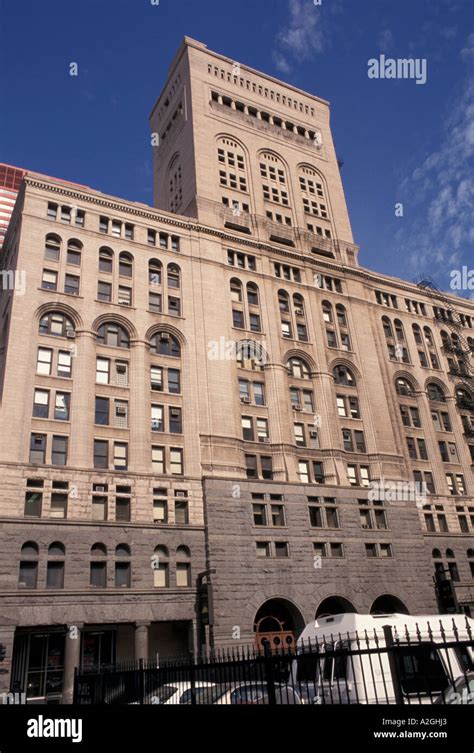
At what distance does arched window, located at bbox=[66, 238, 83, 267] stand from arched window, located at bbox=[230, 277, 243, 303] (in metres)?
13.0

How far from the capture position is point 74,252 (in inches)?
1759

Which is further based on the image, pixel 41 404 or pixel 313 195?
pixel 313 195

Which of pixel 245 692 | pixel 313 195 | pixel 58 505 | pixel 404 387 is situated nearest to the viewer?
pixel 245 692

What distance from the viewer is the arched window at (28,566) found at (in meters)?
32.9

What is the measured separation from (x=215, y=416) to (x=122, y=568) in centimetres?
1277

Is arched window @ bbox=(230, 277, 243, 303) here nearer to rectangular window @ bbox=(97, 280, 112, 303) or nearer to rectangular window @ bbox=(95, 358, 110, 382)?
rectangular window @ bbox=(97, 280, 112, 303)

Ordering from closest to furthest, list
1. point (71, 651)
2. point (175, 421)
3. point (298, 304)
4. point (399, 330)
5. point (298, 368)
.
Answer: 1. point (71, 651)
2. point (175, 421)
3. point (298, 368)
4. point (298, 304)
5. point (399, 330)

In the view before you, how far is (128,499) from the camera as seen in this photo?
38000mm

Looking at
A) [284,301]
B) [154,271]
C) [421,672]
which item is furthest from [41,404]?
[421,672]

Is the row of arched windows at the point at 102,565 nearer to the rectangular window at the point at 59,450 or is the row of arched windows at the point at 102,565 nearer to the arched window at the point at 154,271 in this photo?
the rectangular window at the point at 59,450

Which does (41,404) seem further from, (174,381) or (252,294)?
(252,294)

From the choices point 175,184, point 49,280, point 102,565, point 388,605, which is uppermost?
point 175,184

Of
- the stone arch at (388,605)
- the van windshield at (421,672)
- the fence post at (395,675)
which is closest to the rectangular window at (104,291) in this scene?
the stone arch at (388,605)

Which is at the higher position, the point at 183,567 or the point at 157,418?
the point at 157,418
